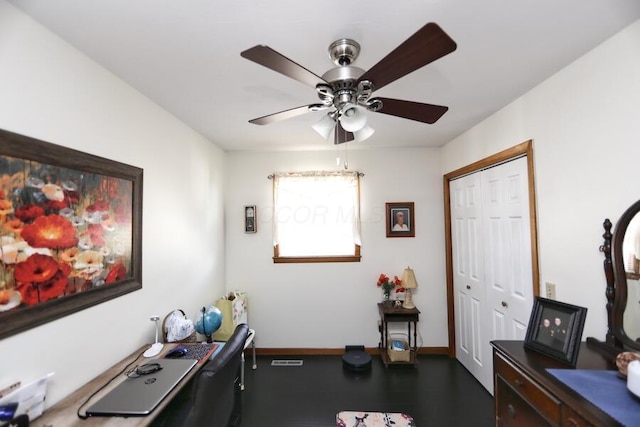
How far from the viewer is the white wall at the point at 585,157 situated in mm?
1369

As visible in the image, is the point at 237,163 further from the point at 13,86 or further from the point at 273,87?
the point at 13,86

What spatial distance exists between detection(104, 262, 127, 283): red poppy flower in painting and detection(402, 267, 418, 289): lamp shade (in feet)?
8.90

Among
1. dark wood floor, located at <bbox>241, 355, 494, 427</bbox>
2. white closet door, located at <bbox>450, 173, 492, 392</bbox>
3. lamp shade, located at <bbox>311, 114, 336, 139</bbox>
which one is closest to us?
lamp shade, located at <bbox>311, 114, 336, 139</bbox>

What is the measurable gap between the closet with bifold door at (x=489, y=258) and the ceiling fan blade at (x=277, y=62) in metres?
1.80

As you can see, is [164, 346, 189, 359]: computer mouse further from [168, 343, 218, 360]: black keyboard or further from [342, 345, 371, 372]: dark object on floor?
[342, 345, 371, 372]: dark object on floor

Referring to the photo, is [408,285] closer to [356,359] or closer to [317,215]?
[356,359]

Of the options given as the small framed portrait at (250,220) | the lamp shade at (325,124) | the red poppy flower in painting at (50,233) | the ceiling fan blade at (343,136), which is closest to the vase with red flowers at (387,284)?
the small framed portrait at (250,220)

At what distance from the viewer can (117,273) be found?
1.72 metres

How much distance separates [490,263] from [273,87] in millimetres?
2406

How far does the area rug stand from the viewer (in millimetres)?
2186

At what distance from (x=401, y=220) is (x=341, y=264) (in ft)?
3.06

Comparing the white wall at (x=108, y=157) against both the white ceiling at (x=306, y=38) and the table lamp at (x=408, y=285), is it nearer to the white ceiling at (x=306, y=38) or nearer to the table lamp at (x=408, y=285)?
the white ceiling at (x=306, y=38)

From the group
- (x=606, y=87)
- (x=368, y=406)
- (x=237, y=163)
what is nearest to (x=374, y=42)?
(x=606, y=87)

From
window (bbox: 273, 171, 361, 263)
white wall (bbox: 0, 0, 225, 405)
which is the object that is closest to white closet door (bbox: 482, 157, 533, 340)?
window (bbox: 273, 171, 361, 263)
